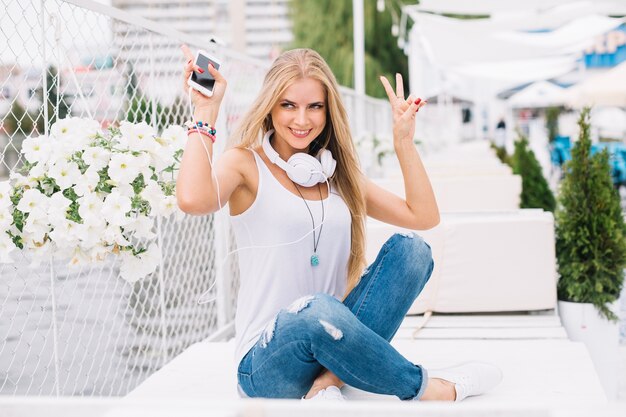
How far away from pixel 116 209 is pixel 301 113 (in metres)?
0.70

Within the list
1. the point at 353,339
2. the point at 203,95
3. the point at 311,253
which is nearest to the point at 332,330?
the point at 353,339

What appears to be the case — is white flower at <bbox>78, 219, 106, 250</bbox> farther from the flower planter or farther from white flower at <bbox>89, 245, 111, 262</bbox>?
the flower planter

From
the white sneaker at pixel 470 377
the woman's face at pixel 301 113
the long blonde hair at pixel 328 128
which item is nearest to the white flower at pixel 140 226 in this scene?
the long blonde hair at pixel 328 128

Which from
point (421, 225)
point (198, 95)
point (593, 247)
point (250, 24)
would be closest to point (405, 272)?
point (421, 225)

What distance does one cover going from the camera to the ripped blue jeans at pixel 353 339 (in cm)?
217

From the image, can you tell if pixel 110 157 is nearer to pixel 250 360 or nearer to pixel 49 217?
pixel 49 217

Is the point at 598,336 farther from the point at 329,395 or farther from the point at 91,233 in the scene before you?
the point at 91,233

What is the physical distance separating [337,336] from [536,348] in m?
1.39

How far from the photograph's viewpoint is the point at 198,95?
85.7 inches

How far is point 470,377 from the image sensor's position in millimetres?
2514

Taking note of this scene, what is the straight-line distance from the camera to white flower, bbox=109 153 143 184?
79.6 inches

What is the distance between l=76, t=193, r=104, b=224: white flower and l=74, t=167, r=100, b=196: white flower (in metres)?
0.02

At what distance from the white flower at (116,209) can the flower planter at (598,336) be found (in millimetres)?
2584

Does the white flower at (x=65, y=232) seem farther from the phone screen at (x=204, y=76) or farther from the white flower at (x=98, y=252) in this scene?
the phone screen at (x=204, y=76)
